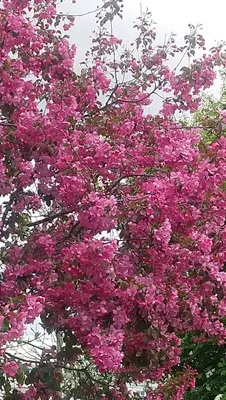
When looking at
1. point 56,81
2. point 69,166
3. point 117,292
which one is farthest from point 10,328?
point 56,81

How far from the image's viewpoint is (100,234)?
12.8ft

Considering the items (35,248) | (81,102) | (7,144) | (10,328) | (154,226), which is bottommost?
(10,328)

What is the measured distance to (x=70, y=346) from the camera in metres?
4.23

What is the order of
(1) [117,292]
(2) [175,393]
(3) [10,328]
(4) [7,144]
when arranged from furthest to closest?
(2) [175,393] < (4) [7,144] < (1) [117,292] < (3) [10,328]

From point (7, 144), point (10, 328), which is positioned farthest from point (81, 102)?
point (10, 328)

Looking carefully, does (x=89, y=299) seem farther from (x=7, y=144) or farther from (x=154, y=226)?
(x=7, y=144)

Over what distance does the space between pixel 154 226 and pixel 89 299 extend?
24.6 inches

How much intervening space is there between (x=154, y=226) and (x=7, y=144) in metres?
1.13

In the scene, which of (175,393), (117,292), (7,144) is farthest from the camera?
(175,393)

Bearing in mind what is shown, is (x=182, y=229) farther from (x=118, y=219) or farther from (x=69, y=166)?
(x=69, y=166)

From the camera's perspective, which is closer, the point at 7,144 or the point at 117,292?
the point at 117,292

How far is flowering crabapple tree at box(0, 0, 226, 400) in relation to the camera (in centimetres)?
374

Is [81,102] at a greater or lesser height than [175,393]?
greater

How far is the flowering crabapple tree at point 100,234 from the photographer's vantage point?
3738 mm
